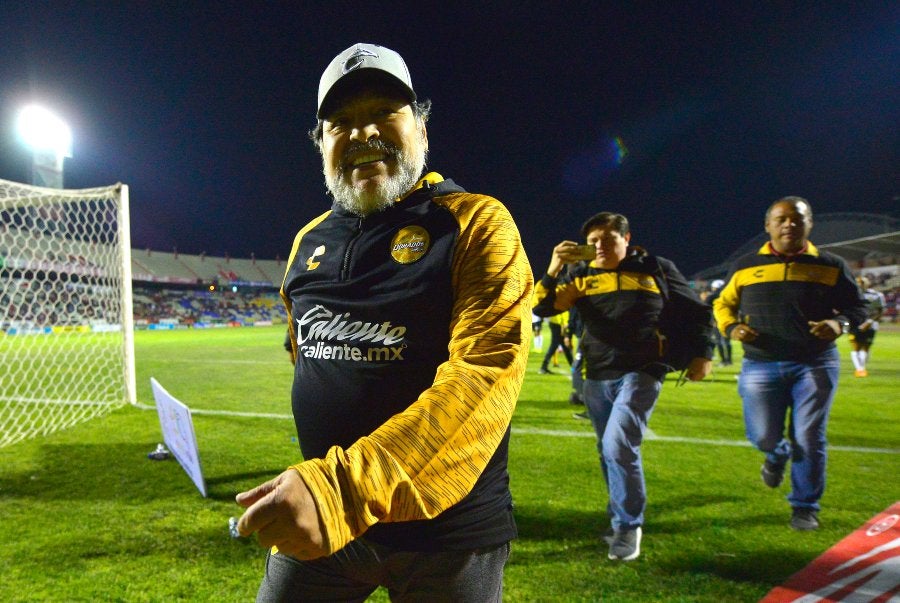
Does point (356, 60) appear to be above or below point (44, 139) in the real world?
below

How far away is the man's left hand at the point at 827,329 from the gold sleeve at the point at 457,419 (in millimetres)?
3428

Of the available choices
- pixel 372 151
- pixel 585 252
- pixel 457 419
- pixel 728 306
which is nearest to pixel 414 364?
pixel 457 419

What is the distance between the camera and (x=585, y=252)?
2.94 metres

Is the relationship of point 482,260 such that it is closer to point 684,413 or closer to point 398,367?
point 398,367

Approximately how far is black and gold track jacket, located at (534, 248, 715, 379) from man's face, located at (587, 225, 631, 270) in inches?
2.0

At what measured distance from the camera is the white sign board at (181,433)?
3570 millimetres

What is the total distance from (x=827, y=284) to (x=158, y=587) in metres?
4.86

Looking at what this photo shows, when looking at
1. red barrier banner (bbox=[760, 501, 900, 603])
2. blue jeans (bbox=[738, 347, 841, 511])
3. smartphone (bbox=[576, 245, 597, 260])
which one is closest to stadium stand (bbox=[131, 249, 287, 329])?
smartphone (bbox=[576, 245, 597, 260])

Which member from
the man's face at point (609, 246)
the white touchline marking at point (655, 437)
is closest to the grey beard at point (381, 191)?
the man's face at point (609, 246)

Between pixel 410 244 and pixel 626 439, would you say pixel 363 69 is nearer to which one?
pixel 410 244

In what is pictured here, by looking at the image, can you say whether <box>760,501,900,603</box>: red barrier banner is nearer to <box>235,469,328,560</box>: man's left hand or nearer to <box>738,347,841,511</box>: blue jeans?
<box>738,347,841,511</box>: blue jeans

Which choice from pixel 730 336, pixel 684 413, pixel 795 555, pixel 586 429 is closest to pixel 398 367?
pixel 795 555

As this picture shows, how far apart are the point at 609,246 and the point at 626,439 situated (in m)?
1.35

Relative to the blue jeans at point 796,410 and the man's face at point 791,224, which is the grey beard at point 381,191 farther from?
the blue jeans at point 796,410
